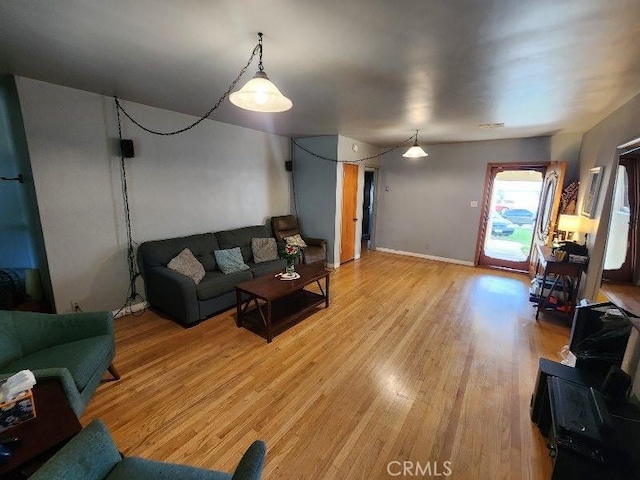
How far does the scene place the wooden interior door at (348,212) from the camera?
5.34m

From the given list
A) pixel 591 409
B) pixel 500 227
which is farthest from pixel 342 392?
pixel 500 227

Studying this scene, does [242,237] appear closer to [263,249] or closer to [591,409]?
[263,249]

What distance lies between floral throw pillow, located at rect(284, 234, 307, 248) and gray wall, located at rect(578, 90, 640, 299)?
12.5ft

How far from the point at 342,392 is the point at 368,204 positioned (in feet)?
19.4

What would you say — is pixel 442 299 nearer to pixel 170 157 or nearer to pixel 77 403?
pixel 77 403

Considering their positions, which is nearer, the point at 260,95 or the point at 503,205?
the point at 260,95

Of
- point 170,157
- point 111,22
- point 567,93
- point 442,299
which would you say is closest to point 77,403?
point 111,22

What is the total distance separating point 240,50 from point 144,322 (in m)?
3.01

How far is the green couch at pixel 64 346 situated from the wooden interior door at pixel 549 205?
559 centimetres

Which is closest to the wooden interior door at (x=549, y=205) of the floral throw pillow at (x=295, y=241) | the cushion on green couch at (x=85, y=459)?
the floral throw pillow at (x=295, y=241)

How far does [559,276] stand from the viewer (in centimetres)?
350

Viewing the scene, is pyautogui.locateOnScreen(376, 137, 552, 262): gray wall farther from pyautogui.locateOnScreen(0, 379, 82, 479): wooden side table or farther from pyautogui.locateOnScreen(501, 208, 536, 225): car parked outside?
pyautogui.locateOnScreen(0, 379, 82, 479): wooden side table

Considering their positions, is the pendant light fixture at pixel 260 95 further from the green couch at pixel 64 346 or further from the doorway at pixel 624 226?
the doorway at pixel 624 226

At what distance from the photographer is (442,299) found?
13.1 feet
